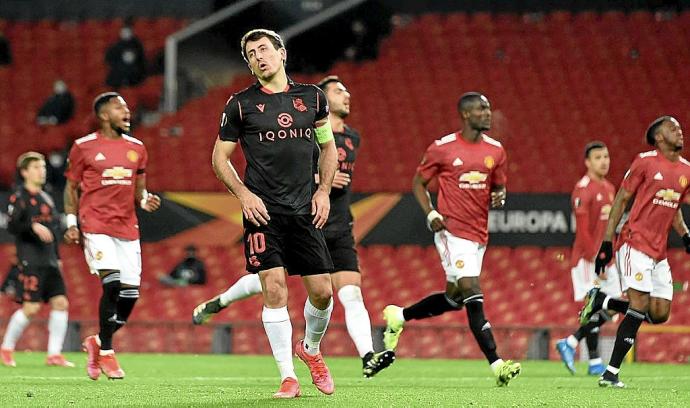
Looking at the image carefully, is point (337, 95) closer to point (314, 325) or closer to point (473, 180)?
point (473, 180)

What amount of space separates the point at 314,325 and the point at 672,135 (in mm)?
3203

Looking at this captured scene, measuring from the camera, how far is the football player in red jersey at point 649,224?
987 centimetres

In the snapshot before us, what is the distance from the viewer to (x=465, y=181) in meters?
10.4

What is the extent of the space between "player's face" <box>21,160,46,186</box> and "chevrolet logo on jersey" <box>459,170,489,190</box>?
15.4ft

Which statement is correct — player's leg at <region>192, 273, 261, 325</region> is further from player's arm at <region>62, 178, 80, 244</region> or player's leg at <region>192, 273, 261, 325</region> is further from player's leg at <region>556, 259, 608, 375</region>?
player's leg at <region>556, 259, 608, 375</region>

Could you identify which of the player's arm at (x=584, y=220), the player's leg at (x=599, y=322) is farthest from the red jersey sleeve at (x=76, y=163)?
the player's arm at (x=584, y=220)

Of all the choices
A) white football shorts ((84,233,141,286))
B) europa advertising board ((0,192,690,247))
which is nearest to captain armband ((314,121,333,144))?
white football shorts ((84,233,141,286))

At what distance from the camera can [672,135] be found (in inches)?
392

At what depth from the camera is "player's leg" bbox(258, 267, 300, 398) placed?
786cm

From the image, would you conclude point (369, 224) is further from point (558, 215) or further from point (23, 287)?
point (23, 287)

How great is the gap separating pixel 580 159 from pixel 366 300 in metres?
4.19

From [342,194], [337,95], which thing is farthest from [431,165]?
[337,95]

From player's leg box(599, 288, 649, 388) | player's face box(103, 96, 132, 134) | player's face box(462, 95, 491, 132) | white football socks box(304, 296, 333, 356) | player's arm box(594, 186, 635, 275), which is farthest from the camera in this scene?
player's face box(103, 96, 132, 134)

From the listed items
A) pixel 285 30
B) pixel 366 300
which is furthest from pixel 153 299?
pixel 285 30
